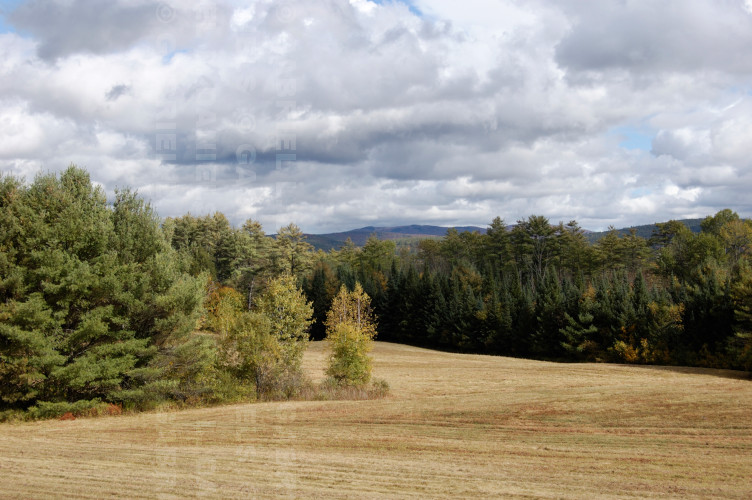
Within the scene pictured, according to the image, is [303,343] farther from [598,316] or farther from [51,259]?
[598,316]

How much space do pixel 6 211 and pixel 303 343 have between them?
16.2 meters

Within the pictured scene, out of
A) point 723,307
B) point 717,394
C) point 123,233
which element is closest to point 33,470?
point 123,233

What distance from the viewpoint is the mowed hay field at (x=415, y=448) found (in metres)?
12.4

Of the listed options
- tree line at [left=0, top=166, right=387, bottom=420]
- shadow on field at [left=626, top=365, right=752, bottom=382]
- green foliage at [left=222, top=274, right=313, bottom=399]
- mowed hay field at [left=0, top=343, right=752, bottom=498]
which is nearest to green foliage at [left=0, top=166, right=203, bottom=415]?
tree line at [left=0, top=166, right=387, bottom=420]

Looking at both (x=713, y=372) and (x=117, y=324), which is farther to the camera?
(x=713, y=372)

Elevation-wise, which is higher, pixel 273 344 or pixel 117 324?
pixel 117 324

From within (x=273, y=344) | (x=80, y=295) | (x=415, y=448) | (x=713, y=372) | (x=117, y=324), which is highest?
(x=80, y=295)

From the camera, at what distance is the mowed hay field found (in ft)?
40.6

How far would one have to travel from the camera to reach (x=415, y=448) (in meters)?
17.1

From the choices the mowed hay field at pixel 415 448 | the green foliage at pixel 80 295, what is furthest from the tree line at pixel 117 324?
the mowed hay field at pixel 415 448

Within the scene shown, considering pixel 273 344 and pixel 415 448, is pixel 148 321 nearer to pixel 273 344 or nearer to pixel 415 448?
pixel 273 344

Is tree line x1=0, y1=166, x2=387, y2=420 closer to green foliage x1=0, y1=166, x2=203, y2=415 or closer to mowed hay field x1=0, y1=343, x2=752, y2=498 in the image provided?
green foliage x1=0, y1=166, x2=203, y2=415

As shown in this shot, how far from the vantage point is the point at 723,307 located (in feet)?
154

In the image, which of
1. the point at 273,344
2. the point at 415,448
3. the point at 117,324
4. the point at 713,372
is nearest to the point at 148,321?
the point at 117,324
